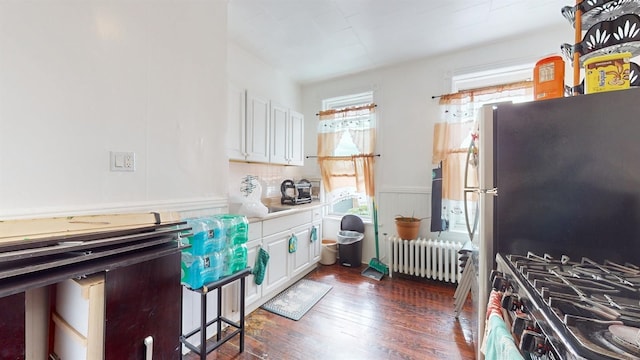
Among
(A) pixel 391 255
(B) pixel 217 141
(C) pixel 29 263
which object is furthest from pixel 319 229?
(C) pixel 29 263

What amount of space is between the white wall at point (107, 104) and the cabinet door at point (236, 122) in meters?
0.36

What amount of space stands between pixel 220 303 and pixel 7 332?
3.75ft

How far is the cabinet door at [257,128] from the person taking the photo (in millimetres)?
2506

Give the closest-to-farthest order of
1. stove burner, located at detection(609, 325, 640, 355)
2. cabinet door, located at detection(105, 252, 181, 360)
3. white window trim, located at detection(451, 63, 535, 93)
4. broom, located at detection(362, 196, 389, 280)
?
stove burner, located at detection(609, 325, 640, 355) < cabinet door, located at detection(105, 252, 181, 360) < white window trim, located at detection(451, 63, 535, 93) < broom, located at detection(362, 196, 389, 280)

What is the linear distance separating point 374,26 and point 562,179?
6.56 ft

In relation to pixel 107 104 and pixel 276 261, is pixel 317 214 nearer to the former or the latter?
pixel 276 261

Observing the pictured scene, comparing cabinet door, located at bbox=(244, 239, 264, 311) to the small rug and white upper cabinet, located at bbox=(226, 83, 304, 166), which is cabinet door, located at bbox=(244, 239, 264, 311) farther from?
white upper cabinet, located at bbox=(226, 83, 304, 166)

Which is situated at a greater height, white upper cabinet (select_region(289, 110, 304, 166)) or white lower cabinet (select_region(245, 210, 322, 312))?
white upper cabinet (select_region(289, 110, 304, 166))

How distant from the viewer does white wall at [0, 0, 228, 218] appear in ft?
3.52

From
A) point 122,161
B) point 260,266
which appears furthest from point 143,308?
point 260,266

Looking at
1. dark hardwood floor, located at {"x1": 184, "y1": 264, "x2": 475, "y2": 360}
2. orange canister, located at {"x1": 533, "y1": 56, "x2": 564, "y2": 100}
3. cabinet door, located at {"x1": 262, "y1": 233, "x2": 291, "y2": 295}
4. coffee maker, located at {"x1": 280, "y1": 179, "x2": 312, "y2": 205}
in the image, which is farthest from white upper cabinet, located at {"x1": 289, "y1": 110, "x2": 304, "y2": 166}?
orange canister, located at {"x1": 533, "y1": 56, "x2": 564, "y2": 100}

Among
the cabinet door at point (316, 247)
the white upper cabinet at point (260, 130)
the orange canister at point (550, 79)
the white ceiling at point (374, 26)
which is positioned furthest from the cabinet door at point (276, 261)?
the orange canister at point (550, 79)

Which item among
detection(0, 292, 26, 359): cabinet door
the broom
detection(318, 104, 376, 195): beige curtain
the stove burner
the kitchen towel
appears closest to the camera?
the stove burner

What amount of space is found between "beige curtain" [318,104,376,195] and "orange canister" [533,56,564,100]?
2104mm
